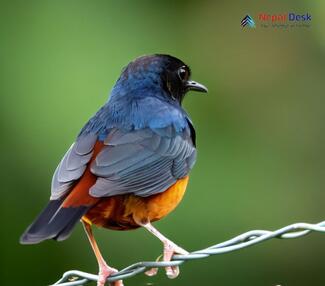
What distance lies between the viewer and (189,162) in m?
5.78

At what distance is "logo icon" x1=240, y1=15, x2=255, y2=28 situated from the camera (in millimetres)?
8742

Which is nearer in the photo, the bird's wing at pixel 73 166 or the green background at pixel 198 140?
the bird's wing at pixel 73 166

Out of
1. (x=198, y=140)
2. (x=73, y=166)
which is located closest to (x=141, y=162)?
(x=73, y=166)

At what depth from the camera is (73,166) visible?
5.19m

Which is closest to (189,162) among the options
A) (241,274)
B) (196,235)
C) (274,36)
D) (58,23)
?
(196,235)

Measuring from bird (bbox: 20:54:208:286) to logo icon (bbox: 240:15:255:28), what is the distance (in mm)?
2747

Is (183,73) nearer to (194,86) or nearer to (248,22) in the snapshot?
(194,86)

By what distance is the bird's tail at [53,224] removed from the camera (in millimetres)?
4684

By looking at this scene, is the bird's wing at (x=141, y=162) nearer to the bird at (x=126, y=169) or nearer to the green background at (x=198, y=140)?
the bird at (x=126, y=169)

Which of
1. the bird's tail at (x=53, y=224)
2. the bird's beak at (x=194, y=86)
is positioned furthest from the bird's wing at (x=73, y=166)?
the bird's beak at (x=194, y=86)

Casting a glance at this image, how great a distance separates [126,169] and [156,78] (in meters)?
1.19
